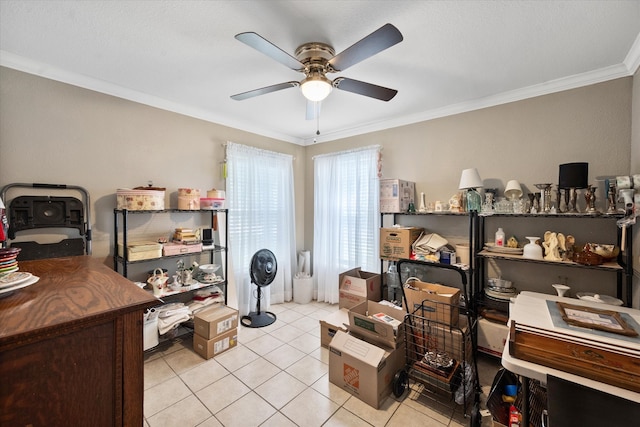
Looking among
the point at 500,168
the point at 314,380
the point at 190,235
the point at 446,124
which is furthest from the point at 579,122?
the point at 190,235

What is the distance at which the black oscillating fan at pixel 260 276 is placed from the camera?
318 centimetres

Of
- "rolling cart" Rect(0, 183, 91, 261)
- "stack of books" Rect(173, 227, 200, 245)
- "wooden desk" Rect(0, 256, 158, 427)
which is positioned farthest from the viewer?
"stack of books" Rect(173, 227, 200, 245)

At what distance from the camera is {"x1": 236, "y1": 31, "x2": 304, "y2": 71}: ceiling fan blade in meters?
1.32

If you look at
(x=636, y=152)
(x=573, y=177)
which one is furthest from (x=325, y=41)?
(x=636, y=152)

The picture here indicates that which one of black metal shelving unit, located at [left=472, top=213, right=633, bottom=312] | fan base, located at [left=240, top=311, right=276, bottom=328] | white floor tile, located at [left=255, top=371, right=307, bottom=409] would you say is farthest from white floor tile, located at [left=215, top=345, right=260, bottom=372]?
black metal shelving unit, located at [left=472, top=213, right=633, bottom=312]

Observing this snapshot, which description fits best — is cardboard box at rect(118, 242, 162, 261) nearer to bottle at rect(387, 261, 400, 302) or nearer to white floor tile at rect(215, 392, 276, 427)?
white floor tile at rect(215, 392, 276, 427)

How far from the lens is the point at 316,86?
1770 mm

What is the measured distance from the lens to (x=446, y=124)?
2.93 metres

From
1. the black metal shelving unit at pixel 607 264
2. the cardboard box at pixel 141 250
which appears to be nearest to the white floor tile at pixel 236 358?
the cardboard box at pixel 141 250

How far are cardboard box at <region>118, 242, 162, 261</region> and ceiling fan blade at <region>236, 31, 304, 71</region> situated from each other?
2.00m

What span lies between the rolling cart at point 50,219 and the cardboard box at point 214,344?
4.12 ft

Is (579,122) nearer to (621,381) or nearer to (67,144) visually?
(621,381)

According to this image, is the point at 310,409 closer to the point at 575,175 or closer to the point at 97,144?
the point at 575,175

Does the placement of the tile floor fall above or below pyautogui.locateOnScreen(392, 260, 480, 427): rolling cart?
below
